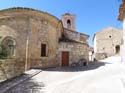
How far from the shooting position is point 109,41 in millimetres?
39312

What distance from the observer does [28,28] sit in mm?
16906

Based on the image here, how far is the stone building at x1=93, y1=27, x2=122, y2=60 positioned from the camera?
38656mm

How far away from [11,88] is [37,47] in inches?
310

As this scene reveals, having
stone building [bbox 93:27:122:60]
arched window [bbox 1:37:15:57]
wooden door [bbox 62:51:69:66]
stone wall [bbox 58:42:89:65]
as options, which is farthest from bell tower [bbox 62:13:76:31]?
arched window [bbox 1:37:15:57]

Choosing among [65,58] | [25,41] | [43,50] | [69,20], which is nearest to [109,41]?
[69,20]

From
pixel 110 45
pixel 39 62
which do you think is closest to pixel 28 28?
pixel 39 62

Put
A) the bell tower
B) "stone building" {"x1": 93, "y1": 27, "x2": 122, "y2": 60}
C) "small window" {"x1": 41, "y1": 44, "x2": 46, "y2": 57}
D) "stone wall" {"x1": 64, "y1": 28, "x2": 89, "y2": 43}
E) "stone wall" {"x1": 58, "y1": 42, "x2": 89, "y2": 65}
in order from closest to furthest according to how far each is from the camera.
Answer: "small window" {"x1": 41, "y1": 44, "x2": 46, "y2": 57} < "stone wall" {"x1": 58, "y1": 42, "x2": 89, "y2": 65} < "stone wall" {"x1": 64, "y1": 28, "x2": 89, "y2": 43} < the bell tower < "stone building" {"x1": 93, "y1": 27, "x2": 122, "y2": 60}

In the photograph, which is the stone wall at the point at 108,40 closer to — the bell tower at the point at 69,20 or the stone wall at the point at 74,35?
the bell tower at the point at 69,20

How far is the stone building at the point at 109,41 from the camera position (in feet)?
127

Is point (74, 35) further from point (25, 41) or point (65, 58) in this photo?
point (25, 41)

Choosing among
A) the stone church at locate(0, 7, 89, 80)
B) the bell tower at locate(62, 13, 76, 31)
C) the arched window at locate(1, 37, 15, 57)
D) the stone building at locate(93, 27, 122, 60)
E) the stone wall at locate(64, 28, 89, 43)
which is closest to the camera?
the stone church at locate(0, 7, 89, 80)

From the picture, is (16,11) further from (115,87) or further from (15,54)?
(115,87)

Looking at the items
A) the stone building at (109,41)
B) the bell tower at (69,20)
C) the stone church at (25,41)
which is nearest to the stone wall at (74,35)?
the bell tower at (69,20)

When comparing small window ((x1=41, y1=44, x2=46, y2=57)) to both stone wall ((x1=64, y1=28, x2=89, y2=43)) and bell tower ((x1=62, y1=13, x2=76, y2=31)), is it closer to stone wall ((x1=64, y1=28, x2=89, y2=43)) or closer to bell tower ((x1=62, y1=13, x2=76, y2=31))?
stone wall ((x1=64, y1=28, x2=89, y2=43))
